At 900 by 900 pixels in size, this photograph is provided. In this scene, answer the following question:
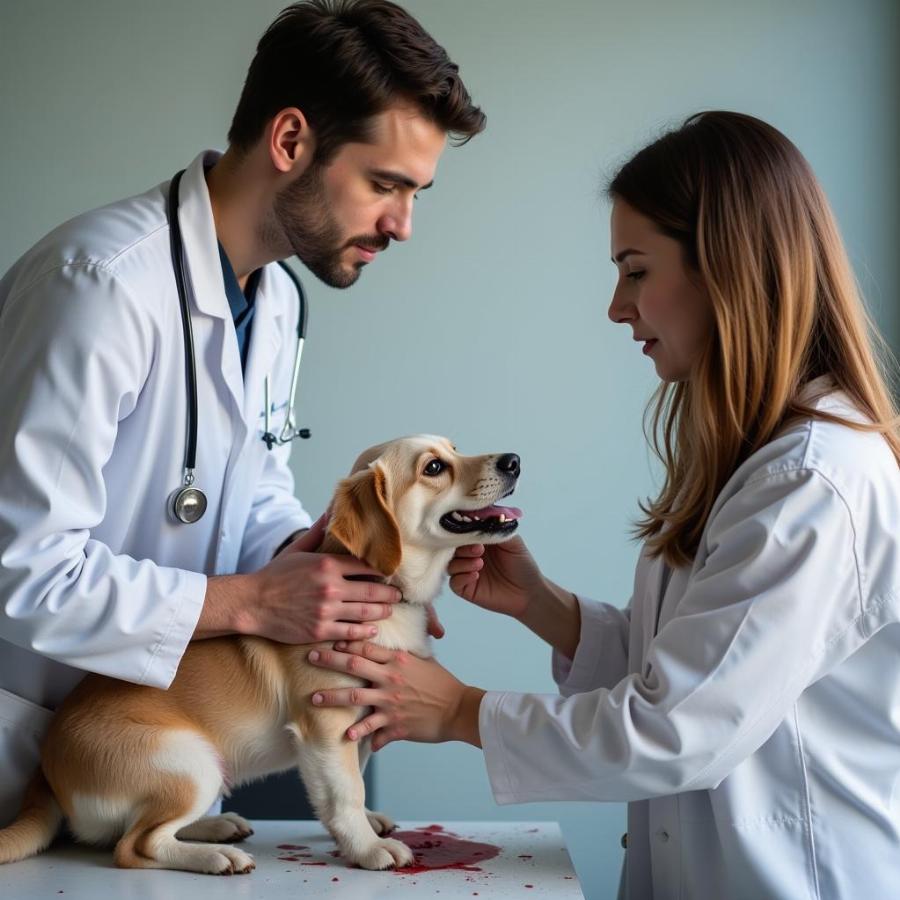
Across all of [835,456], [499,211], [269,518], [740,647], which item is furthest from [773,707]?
[499,211]

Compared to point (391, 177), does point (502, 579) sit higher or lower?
lower

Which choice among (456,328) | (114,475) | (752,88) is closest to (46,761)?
(114,475)

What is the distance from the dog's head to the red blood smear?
0.42 m

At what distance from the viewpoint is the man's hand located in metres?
1.48

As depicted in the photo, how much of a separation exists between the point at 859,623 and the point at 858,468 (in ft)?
0.61

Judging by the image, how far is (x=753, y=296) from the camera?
140 cm

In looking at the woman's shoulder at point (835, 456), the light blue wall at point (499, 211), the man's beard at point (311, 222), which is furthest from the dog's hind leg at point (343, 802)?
the light blue wall at point (499, 211)

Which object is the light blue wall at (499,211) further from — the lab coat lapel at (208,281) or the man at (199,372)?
the lab coat lapel at (208,281)

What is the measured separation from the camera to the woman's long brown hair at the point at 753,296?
1.40 m

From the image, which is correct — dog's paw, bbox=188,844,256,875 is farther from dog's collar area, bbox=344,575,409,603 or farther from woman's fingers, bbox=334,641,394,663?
dog's collar area, bbox=344,575,409,603

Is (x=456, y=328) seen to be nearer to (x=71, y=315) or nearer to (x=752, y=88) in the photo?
(x=752, y=88)

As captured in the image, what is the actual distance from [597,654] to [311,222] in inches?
33.6

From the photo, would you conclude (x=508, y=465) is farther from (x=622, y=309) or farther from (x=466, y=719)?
(x=466, y=719)

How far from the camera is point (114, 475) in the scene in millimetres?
1551
